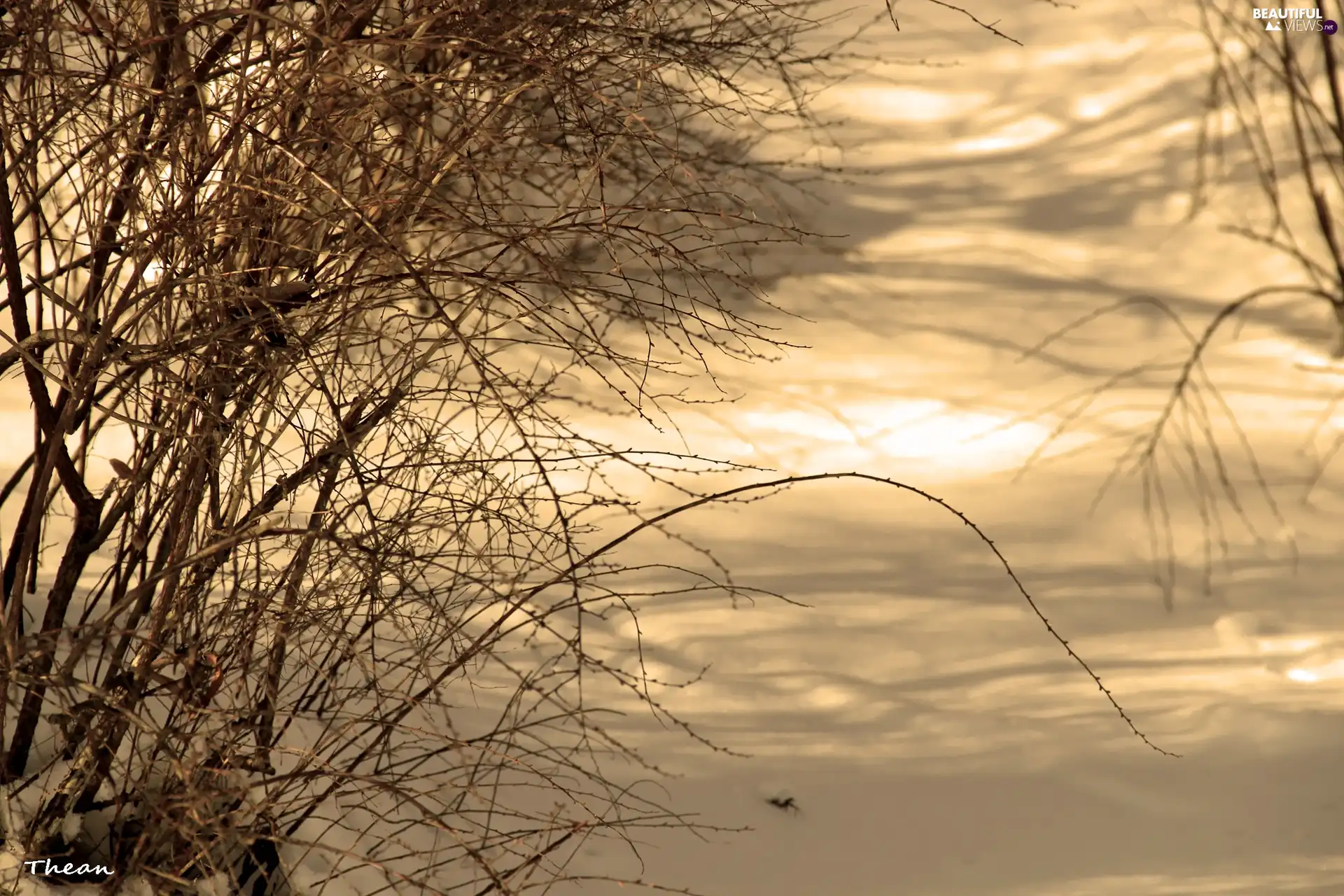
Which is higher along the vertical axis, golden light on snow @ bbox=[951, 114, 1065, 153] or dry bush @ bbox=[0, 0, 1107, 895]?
golden light on snow @ bbox=[951, 114, 1065, 153]

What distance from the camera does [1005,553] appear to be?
14.8 ft

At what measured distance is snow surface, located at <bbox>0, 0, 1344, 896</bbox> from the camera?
348 cm

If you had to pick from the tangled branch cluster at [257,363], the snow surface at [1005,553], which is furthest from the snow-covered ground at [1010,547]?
the tangled branch cluster at [257,363]

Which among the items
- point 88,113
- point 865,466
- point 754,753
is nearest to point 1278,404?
point 865,466

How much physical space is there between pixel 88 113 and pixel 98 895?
52.8 inches

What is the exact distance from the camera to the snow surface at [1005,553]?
3.48 meters

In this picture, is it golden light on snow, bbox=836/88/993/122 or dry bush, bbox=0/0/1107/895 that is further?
golden light on snow, bbox=836/88/993/122

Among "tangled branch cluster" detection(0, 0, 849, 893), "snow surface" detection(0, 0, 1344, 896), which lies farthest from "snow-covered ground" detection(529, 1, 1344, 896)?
"tangled branch cluster" detection(0, 0, 849, 893)

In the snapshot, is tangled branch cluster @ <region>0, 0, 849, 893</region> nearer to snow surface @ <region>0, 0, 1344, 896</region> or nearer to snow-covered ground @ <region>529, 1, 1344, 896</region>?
snow surface @ <region>0, 0, 1344, 896</region>

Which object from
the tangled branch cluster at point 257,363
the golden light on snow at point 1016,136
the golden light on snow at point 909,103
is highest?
the golden light on snow at point 909,103

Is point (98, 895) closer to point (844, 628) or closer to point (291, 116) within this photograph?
point (291, 116)

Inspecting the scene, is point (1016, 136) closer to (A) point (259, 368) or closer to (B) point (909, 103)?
(B) point (909, 103)

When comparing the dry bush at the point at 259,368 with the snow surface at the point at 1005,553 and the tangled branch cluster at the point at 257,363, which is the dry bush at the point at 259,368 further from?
the snow surface at the point at 1005,553

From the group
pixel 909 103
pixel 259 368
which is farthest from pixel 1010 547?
pixel 259 368
